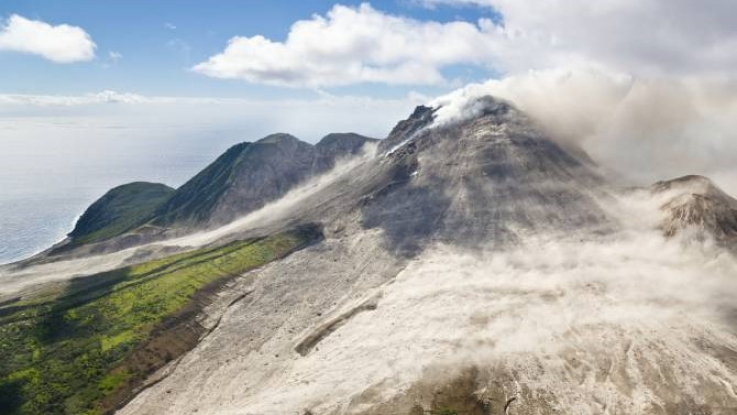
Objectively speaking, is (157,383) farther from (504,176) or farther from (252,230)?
(504,176)

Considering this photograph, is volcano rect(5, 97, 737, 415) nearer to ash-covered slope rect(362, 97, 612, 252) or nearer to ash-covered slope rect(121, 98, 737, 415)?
ash-covered slope rect(121, 98, 737, 415)

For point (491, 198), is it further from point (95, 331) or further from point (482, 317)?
point (95, 331)

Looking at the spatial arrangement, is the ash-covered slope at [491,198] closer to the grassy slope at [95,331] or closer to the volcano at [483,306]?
the volcano at [483,306]

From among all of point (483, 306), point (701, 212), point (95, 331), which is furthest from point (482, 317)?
point (95, 331)

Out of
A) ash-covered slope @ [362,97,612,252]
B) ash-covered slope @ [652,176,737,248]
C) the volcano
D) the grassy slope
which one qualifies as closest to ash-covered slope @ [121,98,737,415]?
the volcano

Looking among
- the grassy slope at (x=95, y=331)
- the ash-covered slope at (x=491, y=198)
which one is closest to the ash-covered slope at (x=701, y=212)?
the ash-covered slope at (x=491, y=198)

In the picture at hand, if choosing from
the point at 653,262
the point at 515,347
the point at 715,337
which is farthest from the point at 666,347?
the point at 653,262

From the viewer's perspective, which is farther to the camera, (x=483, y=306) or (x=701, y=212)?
(x=701, y=212)
